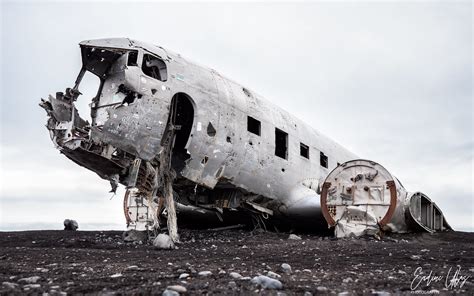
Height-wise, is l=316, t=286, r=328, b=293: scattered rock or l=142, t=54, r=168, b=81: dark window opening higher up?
l=142, t=54, r=168, b=81: dark window opening

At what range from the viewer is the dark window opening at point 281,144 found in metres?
13.0

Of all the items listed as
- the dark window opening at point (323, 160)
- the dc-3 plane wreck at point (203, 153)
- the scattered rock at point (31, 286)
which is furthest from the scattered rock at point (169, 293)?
the dark window opening at point (323, 160)

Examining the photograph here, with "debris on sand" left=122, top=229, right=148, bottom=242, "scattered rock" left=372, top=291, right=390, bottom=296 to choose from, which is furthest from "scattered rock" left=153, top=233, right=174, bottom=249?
"scattered rock" left=372, top=291, right=390, bottom=296

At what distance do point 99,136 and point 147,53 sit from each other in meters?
1.98

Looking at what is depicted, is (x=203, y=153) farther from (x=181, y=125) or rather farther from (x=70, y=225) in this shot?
(x=70, y=225)

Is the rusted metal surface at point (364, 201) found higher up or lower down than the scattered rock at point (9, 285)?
higher up

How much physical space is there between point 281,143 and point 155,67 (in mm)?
4393

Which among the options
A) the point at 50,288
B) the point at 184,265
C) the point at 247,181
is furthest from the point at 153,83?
the point at 50,288

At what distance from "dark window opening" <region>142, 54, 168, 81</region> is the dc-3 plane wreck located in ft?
0.08

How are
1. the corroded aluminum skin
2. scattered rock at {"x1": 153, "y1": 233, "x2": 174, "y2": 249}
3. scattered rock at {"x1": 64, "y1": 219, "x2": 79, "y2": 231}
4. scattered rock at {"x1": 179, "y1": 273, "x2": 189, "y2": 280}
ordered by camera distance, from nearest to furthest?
scattered rock at {"x1": 179, "y1": 273, "x2": 189, "y2": 280} < scattered rock at {"x1": 153, "y1": 233, "x2": 174, "y2": 249} < the corroded aluminum skin < scattered rock at {"x1": 64, "y1": 219, "x2": 79, "y2": 231}

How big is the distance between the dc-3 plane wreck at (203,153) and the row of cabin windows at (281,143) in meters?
0.03

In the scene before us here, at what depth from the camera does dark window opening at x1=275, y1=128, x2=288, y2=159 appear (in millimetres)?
13000

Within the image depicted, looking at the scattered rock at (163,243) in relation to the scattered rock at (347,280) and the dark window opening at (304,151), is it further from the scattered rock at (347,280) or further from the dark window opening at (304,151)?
the dark window opening at (304,151)

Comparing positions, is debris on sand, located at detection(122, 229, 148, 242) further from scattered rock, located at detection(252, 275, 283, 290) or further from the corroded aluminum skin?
scattered rock, located at detection(252, 275, 283, 290)
